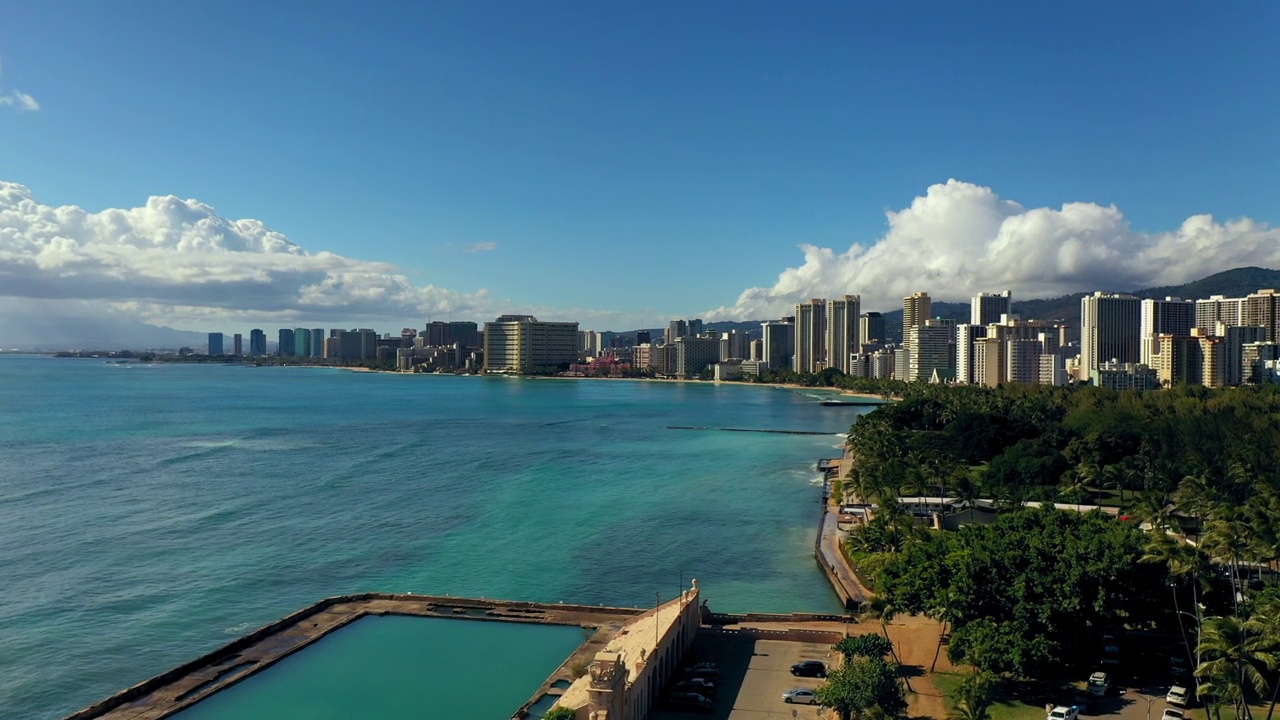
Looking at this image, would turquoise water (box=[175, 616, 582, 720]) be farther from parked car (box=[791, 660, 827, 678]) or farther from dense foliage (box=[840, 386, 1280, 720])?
dense foliage (box=[840, 386, 1280, 720])

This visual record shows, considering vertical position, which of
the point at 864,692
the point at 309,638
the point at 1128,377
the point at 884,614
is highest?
the point at 1128,377

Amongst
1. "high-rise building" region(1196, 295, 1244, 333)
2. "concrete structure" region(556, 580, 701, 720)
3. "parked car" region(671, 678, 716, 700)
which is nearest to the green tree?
"parked car" region(671, 678, 716, 700)

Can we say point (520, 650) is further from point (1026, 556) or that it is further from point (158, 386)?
point (158, 386)

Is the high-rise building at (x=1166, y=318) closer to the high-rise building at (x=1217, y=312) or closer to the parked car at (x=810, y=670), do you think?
the high-rise building at (x=1217, y=312)

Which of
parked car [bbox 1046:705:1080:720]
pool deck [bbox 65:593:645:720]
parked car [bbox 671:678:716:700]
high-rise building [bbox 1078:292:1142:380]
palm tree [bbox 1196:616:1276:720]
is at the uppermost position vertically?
high-rise building [bbox 1078:292:1142:380]

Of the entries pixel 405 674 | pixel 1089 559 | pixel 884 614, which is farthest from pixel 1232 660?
pixel 405 674

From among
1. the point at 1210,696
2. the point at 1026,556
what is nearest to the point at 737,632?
the point at 1026,556

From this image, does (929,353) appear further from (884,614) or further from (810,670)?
(810,670)
